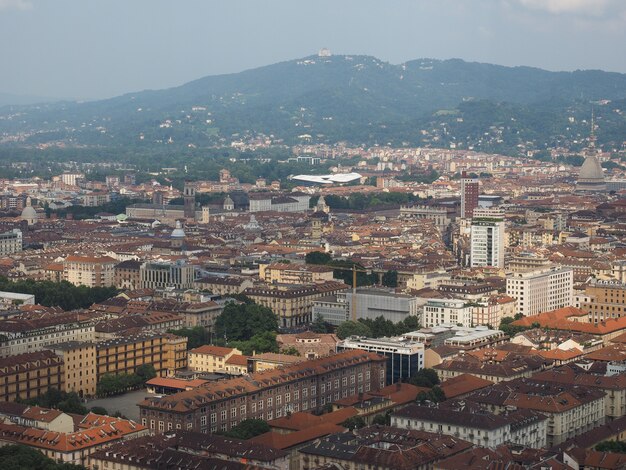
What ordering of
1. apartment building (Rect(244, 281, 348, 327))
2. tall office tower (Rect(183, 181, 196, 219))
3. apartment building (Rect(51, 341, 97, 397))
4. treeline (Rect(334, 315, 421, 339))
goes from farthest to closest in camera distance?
tall office tower (Rect(183, 181, 196, 219)), apartment building (Rect(244, 281, 348, 327)), treeline (Rect(334, 315, 421, 339)), apartment building (Rect(51, 341, 97, 397))

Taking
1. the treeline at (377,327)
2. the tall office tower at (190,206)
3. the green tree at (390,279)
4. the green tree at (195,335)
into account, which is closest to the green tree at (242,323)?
the green tree at (195,335)

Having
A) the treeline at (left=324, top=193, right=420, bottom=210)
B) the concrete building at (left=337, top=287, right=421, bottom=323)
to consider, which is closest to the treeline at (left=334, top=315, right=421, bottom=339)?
the concrete building at (left=337, top=287, right=421, bottom=323)

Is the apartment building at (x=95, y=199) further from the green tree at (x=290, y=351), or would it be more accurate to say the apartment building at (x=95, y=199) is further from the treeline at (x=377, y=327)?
the green tree at (x=290, y=351)

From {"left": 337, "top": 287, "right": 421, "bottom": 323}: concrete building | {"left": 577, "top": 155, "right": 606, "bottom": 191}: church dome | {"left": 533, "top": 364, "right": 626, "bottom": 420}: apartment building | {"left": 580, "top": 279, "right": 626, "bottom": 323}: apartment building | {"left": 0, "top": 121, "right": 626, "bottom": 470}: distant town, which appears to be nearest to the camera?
{"left": 0, "top": 121, "right": 626, "bottom": 470}: distant town

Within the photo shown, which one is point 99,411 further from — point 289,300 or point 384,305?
point 289,300

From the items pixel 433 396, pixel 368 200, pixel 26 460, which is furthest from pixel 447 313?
pixel 368 200

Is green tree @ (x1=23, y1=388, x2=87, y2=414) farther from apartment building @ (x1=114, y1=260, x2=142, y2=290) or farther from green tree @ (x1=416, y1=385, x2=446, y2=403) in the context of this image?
apartment building @ (x1=114, y1=260, x2=142, y2=290)

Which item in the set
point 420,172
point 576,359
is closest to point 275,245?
point 576,359
